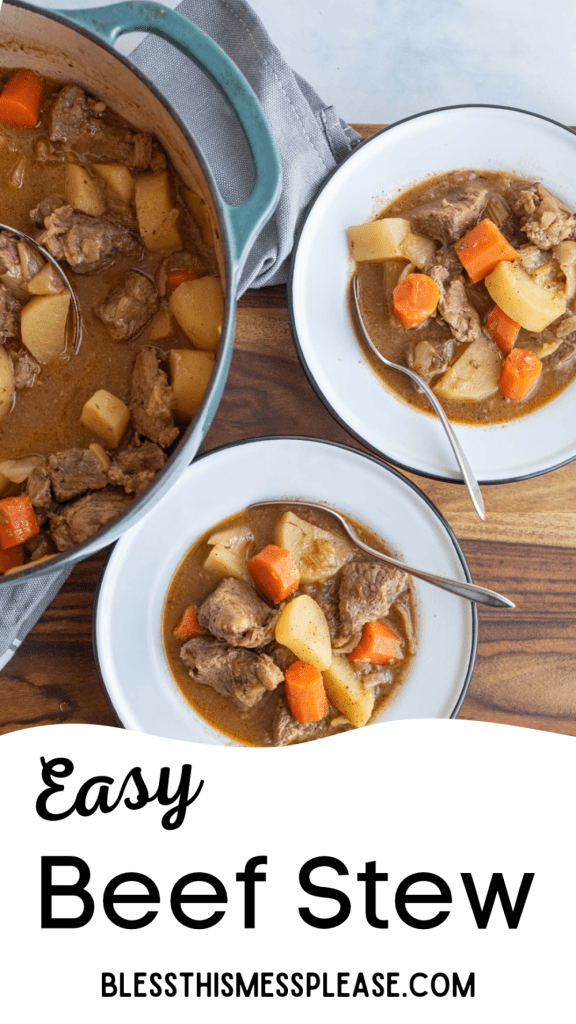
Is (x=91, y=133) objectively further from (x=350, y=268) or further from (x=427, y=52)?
(x=427, y=52)

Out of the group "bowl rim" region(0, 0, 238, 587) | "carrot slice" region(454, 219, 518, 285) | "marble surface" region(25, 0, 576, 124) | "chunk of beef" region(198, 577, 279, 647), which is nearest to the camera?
"bowl rim" region(0, 0, 238, 587)

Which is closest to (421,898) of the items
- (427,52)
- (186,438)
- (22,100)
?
(186,438)

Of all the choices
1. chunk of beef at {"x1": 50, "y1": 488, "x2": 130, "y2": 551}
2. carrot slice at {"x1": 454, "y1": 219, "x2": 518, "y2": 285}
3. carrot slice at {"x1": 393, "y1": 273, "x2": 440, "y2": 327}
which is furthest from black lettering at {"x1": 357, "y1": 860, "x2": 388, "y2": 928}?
carrot slice at {"x1": 454, "y1": 219, "x2": 518, "y2": 285}

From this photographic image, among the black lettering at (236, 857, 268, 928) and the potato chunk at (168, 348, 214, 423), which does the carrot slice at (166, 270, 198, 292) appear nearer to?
the potato chunk at (168, 348, 214, 423)

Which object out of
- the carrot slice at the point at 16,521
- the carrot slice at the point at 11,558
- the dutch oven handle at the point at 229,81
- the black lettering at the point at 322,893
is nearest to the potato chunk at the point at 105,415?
the carrot slice at the point at 16,521

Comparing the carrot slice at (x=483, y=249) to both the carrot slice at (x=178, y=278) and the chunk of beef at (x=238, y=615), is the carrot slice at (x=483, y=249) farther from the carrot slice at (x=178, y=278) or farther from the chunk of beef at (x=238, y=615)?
the chunk of beef at (x=238, y=615)

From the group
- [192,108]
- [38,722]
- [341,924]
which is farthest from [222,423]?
[341,924]
